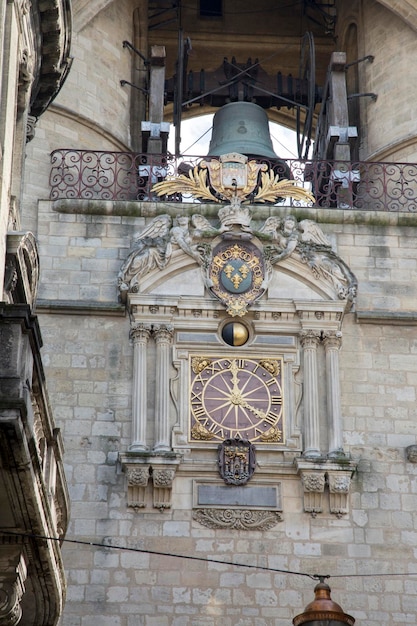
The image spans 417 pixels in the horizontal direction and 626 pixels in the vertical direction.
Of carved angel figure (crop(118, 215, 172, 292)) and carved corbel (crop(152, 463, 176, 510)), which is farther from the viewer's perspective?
carved angel figure (crop(118, 215, 172, 292))

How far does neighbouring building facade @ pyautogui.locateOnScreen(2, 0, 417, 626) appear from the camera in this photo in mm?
18719

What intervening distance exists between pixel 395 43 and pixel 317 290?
4431mm

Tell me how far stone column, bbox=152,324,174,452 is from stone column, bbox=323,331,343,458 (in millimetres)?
1615

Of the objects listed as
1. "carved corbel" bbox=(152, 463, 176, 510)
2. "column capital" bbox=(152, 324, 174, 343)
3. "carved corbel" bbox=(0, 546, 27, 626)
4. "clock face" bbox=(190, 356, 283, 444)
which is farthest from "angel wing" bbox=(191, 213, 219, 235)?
"carved corbel" bbox=(0, 546, 27, 626)

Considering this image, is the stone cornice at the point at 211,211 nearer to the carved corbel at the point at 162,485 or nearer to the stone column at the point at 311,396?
the stone column at the point at 311,396

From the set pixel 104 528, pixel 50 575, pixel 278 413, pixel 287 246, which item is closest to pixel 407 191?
pixel 287 246

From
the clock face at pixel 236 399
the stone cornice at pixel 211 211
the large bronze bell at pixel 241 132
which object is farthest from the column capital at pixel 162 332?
the large bronze bell at pixel 241 132

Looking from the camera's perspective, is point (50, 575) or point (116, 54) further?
point (116, 54)

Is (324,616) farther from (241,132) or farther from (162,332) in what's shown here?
(241,132)

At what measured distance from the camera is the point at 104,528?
18.8m

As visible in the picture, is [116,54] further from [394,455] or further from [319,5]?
[394,455]

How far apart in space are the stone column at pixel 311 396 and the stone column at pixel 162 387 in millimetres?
1377

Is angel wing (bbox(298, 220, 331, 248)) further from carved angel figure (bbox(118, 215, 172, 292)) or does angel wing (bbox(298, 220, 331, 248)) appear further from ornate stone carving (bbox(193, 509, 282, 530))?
ornate stone carving (bbox(193, 509, 282, 530))

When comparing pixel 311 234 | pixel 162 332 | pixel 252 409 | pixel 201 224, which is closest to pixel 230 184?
pixel 201 224
